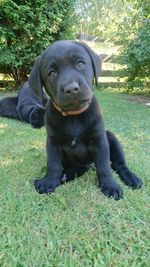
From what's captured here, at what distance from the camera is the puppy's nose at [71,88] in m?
2.50

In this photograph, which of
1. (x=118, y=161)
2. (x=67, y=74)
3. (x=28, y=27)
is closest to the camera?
(x=67, y=74)

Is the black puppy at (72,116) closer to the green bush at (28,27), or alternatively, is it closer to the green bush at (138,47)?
the green bush at (138,47)

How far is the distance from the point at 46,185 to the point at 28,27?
762 centimetres

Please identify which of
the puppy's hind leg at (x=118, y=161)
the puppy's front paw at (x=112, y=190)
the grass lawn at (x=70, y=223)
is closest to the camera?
the grass lawn at (x=70, y=223)

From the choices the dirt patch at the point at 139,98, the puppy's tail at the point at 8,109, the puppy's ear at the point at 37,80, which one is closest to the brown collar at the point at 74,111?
the puppy's ear at the point at 37,80

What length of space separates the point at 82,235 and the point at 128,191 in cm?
74

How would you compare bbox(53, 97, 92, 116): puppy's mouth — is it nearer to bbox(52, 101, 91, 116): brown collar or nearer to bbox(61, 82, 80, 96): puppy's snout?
bbox(52, 101, 91, 116): brown collar

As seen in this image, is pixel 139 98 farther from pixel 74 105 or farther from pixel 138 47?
pixel 74 105

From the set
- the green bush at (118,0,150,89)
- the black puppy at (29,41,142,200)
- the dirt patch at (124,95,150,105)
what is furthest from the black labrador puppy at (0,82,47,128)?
the dirt patch at (124,95,150,105)

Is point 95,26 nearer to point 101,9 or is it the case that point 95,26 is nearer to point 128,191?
point 101,9

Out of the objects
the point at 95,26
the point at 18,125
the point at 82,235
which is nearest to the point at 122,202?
the point at 82,235

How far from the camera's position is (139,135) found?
529 cm

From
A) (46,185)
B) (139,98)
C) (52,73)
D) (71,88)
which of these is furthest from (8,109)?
(139,98)

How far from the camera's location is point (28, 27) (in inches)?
381
